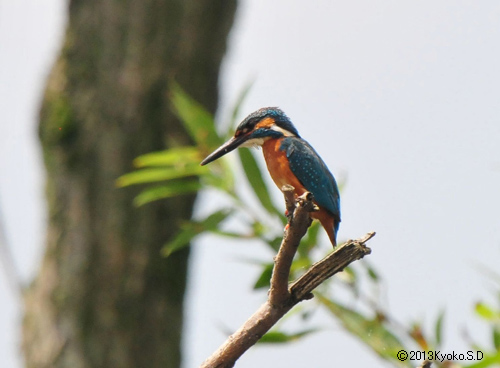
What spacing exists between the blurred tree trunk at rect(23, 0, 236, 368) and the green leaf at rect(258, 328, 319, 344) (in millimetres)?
2779

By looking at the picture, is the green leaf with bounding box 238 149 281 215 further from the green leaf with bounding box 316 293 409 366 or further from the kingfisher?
the kingfisher

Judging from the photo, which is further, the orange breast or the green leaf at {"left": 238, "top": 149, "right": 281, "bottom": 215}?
the green leaf at {"left": 238, "top": 149, "right": 281, "bottom": 215}

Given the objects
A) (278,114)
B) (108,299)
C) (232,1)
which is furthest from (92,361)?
(278,114)

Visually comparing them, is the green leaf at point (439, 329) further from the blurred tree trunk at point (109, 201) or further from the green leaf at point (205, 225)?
the blurred tree trunk at point (109, 201)

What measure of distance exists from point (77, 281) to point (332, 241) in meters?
3.95

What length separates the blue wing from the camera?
2158mm

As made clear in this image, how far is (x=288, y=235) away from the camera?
6.16 ft

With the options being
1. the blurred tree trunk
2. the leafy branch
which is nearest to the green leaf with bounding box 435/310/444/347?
the leafy branch

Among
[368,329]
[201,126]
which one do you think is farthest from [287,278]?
[201,126]

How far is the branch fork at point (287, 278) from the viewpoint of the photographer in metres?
1.87

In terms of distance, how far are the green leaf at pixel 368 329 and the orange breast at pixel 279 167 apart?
1088 millimetres

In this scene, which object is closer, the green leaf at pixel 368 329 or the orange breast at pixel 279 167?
the orange breast at pixel 279 167

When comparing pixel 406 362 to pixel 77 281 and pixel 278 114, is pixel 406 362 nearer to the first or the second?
pixel 278 114

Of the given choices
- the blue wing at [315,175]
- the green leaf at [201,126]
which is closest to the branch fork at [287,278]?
the blue wing at [315,175]
